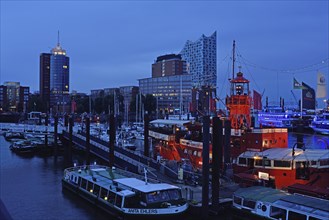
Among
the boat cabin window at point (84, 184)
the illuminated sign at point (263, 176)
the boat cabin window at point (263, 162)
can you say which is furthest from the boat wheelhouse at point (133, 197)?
the boat cabin window at point (263, 162)

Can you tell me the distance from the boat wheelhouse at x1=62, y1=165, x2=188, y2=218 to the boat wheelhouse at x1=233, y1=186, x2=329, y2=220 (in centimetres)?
444

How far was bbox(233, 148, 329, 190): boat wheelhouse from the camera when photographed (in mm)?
30062

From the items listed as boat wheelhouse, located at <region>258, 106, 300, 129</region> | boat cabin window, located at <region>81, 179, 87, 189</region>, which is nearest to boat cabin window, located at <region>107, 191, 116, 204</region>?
boat cabin window, located at <region>81, 179, 87, 189</region>

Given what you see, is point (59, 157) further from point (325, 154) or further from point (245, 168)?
point (325, 154)

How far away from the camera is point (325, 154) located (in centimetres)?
3155

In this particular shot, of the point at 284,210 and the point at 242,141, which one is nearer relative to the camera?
the point at 284,210

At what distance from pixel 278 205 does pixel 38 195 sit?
988 inches

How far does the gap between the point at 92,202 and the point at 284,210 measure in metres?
17.1

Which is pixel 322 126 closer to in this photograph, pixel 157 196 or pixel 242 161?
pixel 242 161

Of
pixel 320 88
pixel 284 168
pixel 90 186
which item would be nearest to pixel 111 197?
pixel 90 186

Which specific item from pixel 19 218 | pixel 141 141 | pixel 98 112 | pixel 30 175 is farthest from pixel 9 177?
pixel 98 112

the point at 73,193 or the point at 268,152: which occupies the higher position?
the point at 268,152

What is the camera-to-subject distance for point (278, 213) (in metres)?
23.1

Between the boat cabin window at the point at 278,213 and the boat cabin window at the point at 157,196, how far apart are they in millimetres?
7507
